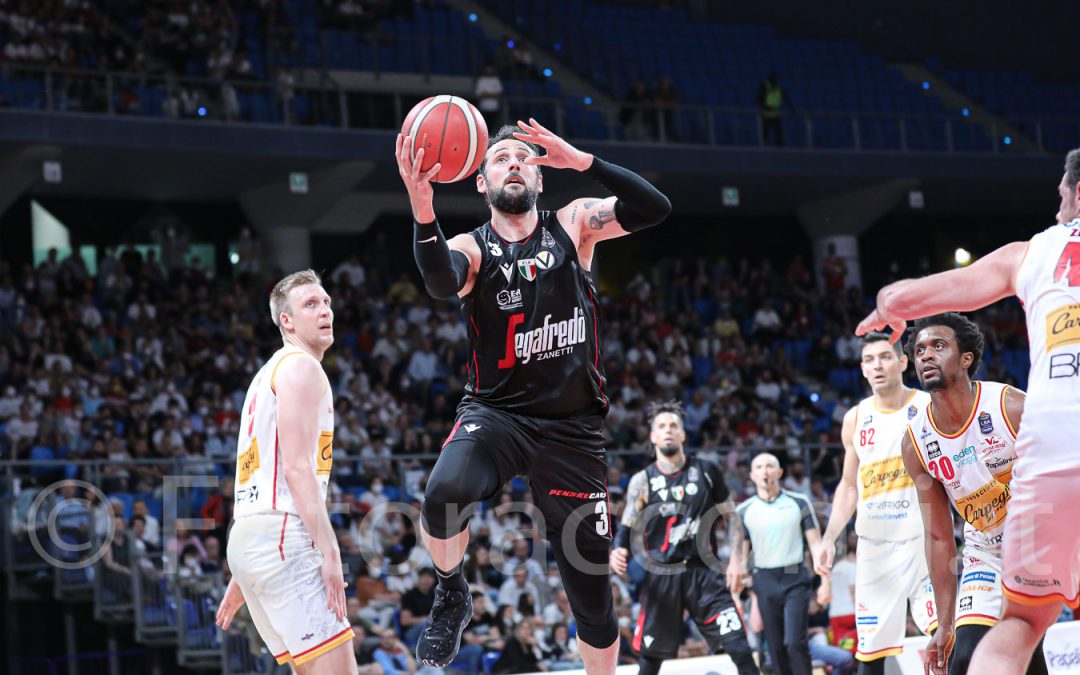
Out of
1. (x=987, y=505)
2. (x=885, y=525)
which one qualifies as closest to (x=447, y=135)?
(x=987, y=505)

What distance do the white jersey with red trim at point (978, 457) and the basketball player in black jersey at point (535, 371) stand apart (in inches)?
63.6

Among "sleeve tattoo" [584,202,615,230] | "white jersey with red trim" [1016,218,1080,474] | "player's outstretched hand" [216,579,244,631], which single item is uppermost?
"sleeve tattoo" [584,202,615,230]

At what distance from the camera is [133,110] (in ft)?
58.1

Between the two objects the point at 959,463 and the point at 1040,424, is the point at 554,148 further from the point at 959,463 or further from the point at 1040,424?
the point at 959,463

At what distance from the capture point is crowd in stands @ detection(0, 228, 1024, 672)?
41.4 feet

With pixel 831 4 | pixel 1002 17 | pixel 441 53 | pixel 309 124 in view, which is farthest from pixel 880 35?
pixel 309 124

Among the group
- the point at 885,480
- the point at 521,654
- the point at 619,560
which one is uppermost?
the point at 885,480

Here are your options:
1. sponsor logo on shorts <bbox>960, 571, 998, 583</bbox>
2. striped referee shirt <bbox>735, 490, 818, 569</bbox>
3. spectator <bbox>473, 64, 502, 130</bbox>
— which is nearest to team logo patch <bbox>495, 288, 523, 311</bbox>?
sponsor logo on shorts <bbox>960, 571, 998, 583</bbox>

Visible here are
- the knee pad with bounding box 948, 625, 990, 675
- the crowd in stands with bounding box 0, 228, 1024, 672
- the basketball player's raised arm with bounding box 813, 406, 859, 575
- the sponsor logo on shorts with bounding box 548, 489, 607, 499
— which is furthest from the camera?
the crowd in stands with bounding box 0, 228, 1024, 672

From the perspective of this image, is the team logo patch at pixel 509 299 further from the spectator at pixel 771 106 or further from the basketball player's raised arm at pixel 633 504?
the spectator at pixel 771 106

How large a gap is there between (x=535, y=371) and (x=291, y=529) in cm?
133

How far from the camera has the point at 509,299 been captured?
582cm

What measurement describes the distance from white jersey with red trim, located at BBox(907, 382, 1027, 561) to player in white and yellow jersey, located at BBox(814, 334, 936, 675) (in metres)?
2.00

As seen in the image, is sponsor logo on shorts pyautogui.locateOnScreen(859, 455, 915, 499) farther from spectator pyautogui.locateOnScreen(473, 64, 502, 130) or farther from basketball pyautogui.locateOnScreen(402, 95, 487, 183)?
spectator pyautogui.locateOnScreen(473, 64, 502, 130)
